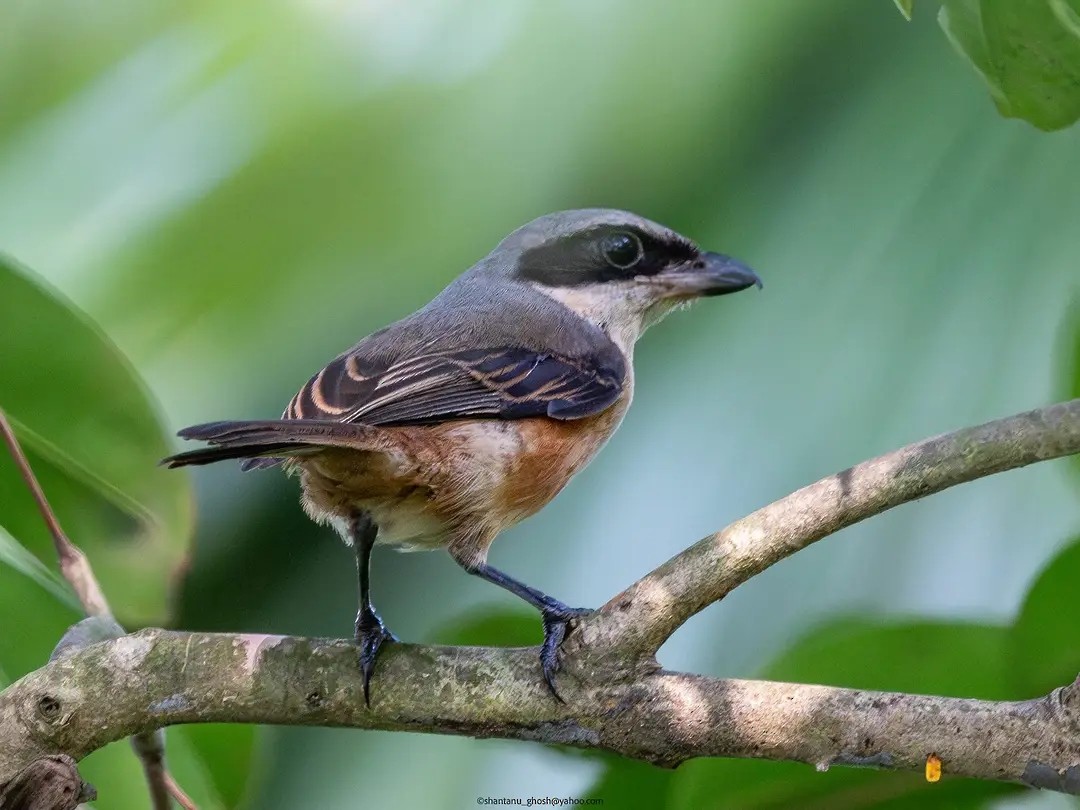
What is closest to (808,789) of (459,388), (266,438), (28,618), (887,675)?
(887,675)

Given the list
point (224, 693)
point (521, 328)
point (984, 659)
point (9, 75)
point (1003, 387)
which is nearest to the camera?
point (224, 693)

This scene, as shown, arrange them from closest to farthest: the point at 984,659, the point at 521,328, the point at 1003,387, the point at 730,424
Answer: the point at 984,659 → the point at 521,328 → the point at 1003,387 → the point at 730,424

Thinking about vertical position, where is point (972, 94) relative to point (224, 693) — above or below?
above

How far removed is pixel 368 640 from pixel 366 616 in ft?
0.44

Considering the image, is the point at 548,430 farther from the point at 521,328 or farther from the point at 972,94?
the point at 972,94

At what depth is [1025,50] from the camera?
1.19 meters

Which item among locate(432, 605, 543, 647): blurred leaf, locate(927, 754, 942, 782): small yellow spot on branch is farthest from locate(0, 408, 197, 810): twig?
locate(927, 754, 942, 782): small yellow spot on branch

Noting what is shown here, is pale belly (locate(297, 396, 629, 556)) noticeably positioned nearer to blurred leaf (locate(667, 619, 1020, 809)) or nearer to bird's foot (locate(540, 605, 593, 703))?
bird's foot (locate(540, 605, 593, 703))

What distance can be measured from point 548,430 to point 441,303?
1.37 feet

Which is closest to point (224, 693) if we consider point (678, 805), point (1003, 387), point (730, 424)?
point (678, 805)

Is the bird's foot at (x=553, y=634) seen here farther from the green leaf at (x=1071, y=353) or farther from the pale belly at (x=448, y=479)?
the green leaf at (x=1071, y=353)

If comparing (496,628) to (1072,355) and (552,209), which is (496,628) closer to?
(1072,355)

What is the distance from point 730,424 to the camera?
233 cm

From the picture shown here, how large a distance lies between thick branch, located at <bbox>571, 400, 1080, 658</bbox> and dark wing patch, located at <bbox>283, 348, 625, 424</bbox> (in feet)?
1.51
